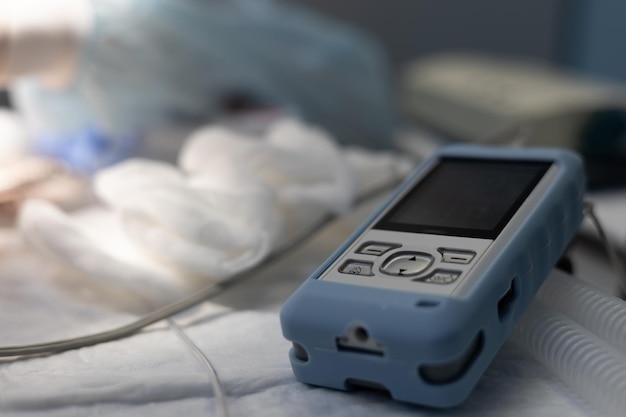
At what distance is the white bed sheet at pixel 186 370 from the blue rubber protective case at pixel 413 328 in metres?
0.01

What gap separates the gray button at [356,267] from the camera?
0.98 ft

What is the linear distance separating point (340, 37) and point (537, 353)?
1.56 feet

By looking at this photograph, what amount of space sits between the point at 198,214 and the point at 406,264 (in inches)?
5.3

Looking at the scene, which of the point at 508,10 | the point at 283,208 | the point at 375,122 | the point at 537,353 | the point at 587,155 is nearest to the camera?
the point at 537,353

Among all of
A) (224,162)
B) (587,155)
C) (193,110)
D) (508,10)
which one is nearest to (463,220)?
(224,162)

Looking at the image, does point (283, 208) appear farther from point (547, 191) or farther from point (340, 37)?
point (340, 37)

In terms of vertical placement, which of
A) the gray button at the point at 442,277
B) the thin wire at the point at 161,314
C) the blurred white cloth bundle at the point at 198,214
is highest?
the gray button at the point at 442,277

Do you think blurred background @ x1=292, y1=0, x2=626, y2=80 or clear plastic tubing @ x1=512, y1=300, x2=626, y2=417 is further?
blurred background @ x1=292, y1=0, x2=626, y2=80

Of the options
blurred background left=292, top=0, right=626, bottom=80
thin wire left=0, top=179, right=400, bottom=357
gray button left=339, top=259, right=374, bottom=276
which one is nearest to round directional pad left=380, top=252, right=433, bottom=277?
gray button left=339, top=259, right=374, bottom=276

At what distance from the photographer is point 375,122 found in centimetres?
71

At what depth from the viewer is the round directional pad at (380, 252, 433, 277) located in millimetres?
292

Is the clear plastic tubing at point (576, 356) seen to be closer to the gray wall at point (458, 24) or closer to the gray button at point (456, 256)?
the gray button at point (456, 256)

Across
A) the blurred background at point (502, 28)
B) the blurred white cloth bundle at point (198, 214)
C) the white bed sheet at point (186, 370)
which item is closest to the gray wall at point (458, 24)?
the blurred background at point (502, 28)

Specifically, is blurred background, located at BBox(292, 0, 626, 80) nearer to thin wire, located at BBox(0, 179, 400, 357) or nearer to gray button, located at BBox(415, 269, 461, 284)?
thin wire, located at BBox(0, 179, 400, 357)
